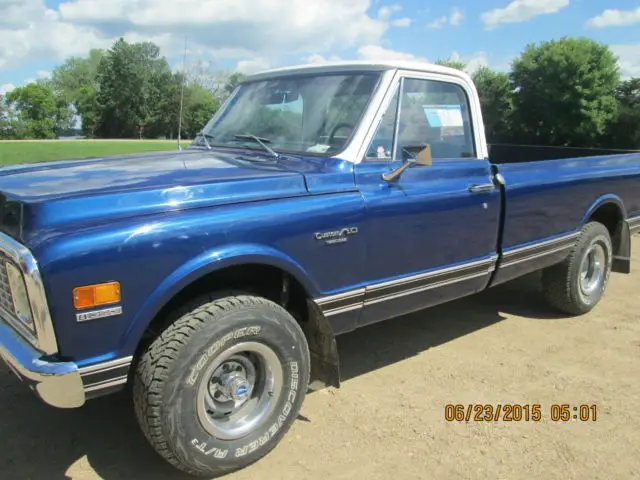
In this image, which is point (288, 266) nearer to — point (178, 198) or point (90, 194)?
point (178, 198)

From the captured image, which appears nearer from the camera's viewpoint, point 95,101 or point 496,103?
point 496,103

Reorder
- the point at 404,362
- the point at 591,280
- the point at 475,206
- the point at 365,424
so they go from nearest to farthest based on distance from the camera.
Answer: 1. the point at 365,424
2. the point at 475,206
3. the point at 404,362
4. the point at 591,280

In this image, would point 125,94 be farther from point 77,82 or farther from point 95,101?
point 77,82

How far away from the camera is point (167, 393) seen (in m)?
2.32

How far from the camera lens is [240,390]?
2.66 metres

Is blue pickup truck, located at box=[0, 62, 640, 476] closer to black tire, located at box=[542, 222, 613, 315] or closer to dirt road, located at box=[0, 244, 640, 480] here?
dirt road, located at box=[0, 244, 640, 480]

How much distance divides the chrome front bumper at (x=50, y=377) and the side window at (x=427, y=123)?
6.31ft

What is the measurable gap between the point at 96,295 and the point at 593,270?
4.55m

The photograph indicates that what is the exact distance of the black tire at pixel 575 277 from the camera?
4.68 meters

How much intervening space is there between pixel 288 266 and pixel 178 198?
2.06ft

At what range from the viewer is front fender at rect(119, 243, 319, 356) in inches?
89.0

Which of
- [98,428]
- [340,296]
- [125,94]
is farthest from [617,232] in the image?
[125,94]

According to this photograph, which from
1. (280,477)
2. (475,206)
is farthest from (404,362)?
(280,477)

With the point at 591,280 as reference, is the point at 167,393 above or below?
above
